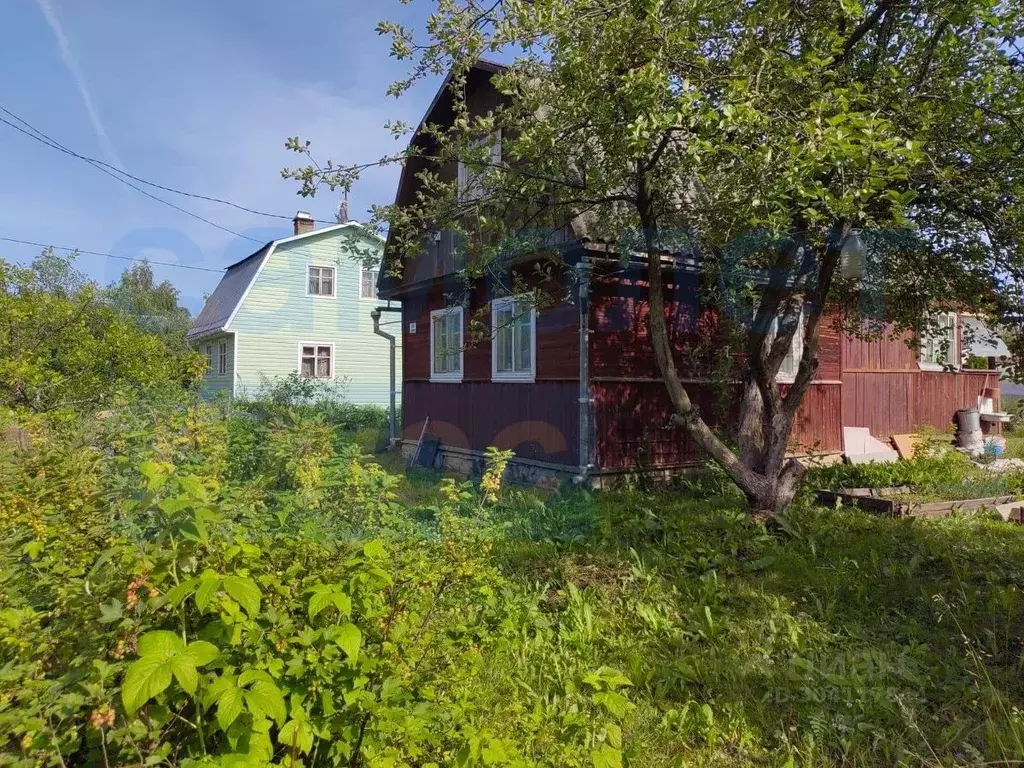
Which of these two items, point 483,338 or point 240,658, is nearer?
point 240,658

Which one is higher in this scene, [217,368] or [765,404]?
[217,368]

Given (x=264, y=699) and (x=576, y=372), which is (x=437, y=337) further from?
(x=264, y=699)

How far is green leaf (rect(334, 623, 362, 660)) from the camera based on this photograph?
189 centimetres

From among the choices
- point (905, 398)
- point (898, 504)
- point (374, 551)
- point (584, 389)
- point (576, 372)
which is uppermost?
point (576, 372)

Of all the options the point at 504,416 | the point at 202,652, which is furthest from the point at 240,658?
the point at 504,416

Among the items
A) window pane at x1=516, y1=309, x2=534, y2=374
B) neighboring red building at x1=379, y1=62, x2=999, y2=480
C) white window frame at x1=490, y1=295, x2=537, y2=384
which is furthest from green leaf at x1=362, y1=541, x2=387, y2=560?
window pane at x1=516, y1=309, x2=534, y2=374

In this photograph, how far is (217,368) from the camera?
939 inches

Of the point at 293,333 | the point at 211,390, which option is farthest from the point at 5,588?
the point at 211,390

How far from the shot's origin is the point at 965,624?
13.4 ft

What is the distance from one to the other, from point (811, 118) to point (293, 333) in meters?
20.0

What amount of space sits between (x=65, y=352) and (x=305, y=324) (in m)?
13.7

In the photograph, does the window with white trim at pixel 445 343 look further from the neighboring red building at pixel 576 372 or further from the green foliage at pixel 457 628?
the green foliage at pixel 457 628

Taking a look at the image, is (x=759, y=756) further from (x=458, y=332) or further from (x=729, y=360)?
(x=458, y=332)

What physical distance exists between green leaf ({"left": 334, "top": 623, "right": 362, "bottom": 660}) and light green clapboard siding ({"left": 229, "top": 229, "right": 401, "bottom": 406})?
20.0 m
